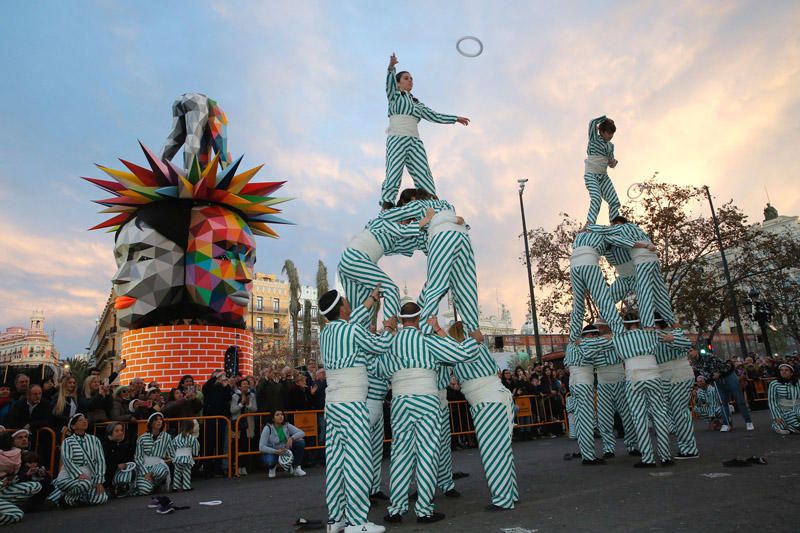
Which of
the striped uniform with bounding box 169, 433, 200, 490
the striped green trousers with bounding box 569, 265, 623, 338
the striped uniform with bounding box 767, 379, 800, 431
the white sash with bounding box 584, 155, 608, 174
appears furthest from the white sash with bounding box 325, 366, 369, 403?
the striped uniform with bounding box 767, 379, 800, 431

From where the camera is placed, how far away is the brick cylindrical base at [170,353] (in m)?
15.8

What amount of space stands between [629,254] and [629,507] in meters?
4.30

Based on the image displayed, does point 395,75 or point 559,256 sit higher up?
point 559,256

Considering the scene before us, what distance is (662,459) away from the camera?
20.8ft

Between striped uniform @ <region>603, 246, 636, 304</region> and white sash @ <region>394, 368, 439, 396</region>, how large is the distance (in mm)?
4202

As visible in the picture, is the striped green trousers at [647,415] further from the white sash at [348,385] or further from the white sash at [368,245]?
the white sash at [348,385]

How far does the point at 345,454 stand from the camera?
4309 millimetres

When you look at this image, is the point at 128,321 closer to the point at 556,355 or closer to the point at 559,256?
the point at 559,256

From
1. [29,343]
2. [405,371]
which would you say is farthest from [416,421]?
[29,343]

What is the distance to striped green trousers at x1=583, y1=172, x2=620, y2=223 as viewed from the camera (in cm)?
785

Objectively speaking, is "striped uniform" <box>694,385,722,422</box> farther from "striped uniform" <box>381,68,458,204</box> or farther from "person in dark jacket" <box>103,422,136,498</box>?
"person in dark jacket" <box>103,422,136,498</box>

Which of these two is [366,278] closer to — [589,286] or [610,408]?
[589,286]

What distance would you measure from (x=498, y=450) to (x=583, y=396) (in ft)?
→ 10.8

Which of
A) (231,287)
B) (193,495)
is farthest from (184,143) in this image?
(193,495)
